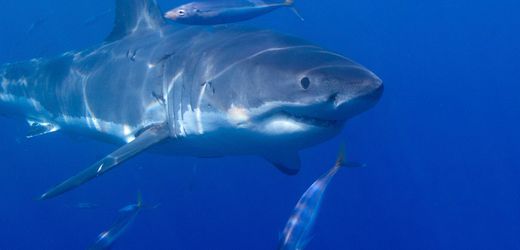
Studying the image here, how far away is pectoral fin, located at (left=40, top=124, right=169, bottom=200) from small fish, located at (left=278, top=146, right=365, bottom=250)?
5.41 feet

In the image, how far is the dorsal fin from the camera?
6.37m

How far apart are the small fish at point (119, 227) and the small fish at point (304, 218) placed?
8.48 ft

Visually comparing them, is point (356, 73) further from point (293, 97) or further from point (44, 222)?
point (44, 222)

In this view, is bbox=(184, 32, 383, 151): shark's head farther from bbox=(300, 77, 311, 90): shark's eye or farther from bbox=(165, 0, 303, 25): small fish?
bbox=(165, 0, 303, 25): small fish

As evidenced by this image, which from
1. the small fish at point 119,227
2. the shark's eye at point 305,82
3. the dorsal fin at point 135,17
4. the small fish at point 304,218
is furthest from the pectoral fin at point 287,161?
the shark's eye at point 305,82

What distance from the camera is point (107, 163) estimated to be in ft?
14.3

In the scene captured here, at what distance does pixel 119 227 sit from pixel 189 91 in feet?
9.63

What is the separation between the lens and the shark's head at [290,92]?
2811mm

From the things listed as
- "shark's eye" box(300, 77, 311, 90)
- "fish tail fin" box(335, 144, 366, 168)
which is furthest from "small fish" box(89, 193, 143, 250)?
"shark's eye" box(300, 77, 311, 90)

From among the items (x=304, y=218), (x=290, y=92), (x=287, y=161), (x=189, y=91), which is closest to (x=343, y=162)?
(x=304, y=218)

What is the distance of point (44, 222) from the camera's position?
20.0 meters

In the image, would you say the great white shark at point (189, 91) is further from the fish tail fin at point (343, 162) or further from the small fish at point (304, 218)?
the fish tail fin at point (343, 162)

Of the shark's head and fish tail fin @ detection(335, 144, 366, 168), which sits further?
fish tail fin @ detection(335, 144, 366, 168)

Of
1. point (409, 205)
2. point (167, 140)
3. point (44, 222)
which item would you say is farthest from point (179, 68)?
point (409, 205)
